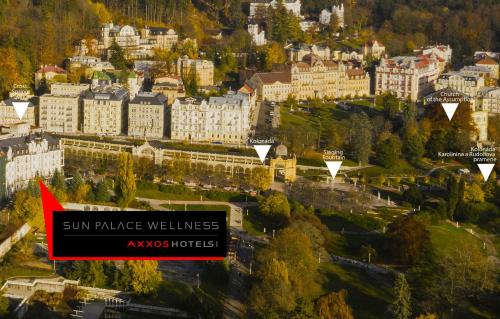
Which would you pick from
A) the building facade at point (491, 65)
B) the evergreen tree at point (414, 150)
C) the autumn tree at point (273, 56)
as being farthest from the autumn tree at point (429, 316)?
the building facade at point (491, 65)

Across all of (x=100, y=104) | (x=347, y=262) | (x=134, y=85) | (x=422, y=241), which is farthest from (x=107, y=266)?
(x=134, y=85)

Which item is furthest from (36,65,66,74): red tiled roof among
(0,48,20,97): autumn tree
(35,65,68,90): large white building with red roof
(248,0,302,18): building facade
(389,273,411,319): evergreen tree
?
(389,273,411,319): evergreen tree

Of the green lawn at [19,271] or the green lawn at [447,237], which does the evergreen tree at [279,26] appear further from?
the green lawn at [19,271]

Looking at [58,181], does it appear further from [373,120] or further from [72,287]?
[373,120]

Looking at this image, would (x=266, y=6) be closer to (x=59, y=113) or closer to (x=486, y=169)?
(x=59, y=113)

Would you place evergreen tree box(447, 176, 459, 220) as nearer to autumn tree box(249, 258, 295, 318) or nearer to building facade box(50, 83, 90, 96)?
autumn tree box(249, 258, 295, 318)

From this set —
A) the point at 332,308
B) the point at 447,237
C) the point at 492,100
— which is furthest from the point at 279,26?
the point at 332,308
